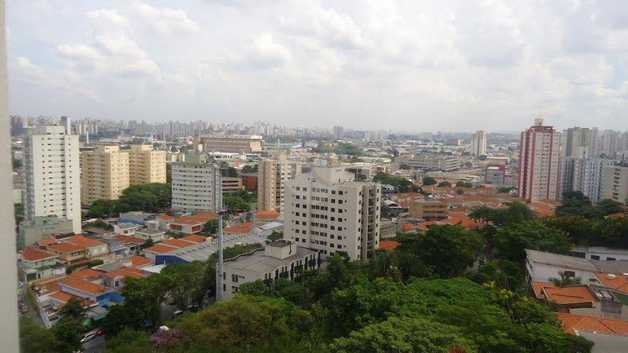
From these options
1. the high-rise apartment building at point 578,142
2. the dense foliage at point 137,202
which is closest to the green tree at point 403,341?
the dense foliage at point 137,202

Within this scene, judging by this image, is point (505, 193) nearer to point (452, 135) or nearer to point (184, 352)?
point (184, 352)

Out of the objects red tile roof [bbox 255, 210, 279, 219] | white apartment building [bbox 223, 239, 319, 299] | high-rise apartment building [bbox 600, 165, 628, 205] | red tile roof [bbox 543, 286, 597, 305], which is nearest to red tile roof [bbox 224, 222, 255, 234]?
red tile roof [bbox 255, 210, 279, 219]

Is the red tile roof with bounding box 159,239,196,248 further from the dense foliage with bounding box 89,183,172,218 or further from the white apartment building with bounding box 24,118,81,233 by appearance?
the dense foliage with bounding box 89,183,172,218

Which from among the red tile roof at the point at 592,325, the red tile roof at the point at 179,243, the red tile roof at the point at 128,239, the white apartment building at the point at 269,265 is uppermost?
the red tile roof at the point at 592,325

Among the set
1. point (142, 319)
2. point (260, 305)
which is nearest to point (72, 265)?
point (142, 319)

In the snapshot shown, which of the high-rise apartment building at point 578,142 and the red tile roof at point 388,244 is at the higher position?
the high-rise apartment building at point 578,142

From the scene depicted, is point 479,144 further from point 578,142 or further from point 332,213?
point 332,213

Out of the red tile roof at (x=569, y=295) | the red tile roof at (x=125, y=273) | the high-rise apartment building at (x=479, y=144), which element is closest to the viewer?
the red tile roof at (x=569, y=295)

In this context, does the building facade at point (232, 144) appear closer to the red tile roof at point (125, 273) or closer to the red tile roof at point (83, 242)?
the red tile roof at point (83, 242)
